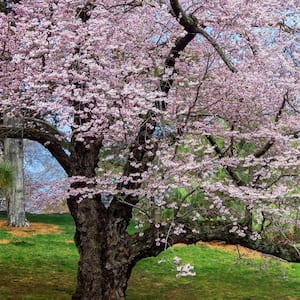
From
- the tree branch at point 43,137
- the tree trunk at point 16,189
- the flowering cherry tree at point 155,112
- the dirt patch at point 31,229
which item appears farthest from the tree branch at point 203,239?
the tree trunk at point 16,189

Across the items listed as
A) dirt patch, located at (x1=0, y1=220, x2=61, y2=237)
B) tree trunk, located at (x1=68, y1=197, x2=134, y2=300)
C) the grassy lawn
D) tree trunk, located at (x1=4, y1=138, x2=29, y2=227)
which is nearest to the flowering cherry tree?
tree trunk, located at (x1=68, y1=197, x2=134, y2=300)

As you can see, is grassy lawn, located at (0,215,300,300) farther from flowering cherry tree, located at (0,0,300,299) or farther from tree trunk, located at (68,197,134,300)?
flowering cherry tree, located at (0,0,300,299)

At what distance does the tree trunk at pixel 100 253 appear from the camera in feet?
23.3

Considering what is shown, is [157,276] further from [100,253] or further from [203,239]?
[100,253]

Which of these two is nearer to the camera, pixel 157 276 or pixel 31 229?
pixel 157 276

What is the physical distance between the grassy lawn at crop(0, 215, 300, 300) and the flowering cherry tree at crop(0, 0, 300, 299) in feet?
3.33

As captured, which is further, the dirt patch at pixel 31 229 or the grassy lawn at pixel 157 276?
the dirt patch at pixel 31 229

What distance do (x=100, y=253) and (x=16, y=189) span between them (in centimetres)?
1041

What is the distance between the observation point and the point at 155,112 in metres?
6.09

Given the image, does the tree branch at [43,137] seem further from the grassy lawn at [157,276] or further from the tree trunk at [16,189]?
the tree trunk at [16,189]

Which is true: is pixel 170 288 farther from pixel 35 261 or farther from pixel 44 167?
pixel 44 167

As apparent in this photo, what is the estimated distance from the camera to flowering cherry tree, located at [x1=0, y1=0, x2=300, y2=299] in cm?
604

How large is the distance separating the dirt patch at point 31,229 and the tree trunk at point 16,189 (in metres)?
0.35

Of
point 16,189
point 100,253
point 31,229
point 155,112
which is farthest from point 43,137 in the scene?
point 16,189
